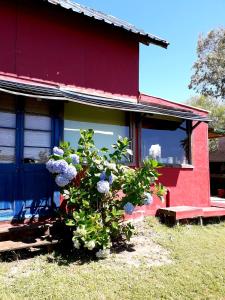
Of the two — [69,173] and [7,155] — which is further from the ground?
[7,155]

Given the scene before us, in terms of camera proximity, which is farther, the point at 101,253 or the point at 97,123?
the point at 97,123

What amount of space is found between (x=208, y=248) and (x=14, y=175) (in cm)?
443

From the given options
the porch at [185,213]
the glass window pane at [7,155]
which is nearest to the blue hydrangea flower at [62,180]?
the glass window pane at [7,155]

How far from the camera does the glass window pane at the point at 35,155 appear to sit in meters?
6.82

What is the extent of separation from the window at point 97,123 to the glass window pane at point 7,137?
131 cm

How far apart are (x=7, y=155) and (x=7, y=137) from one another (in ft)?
1.25

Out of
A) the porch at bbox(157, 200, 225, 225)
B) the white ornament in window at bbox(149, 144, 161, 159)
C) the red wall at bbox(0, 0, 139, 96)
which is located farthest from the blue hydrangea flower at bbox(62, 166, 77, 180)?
the white ornament in window at bbox(149, 144, 161, 159)

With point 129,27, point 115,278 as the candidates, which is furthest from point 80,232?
point 129,27

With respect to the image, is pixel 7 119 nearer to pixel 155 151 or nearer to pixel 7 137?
pixel 7 137

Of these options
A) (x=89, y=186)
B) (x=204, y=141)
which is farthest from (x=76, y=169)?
(x=204, y=141)

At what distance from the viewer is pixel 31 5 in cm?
738

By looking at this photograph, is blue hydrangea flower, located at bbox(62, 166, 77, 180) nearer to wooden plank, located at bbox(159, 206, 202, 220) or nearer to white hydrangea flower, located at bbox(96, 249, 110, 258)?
white hydrangea flower, located at bbox(96, 249, 110, 258)

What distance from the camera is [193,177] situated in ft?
31.7

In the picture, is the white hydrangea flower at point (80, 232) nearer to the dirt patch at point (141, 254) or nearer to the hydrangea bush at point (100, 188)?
the hydrangea bush at point (100, 188)
